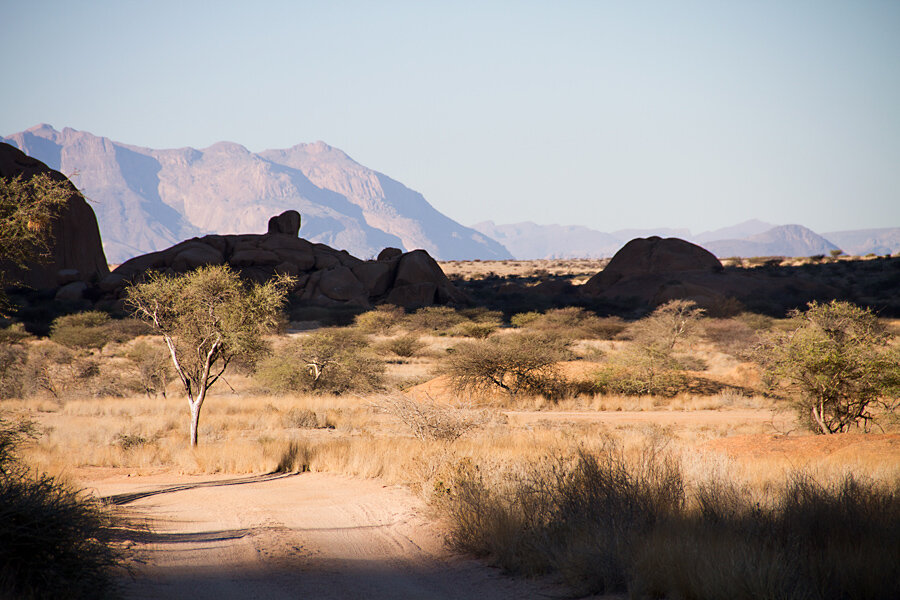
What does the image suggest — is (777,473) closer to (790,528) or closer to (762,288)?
(790,528)

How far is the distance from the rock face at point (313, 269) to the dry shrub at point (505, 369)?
1104 inches

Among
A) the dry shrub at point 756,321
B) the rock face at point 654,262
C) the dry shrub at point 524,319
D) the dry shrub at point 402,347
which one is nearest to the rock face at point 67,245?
the dry shrub at point 402,347

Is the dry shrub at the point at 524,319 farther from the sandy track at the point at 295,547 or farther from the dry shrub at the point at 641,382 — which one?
the sandy track at the point at 295,547

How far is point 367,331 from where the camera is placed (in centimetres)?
3978

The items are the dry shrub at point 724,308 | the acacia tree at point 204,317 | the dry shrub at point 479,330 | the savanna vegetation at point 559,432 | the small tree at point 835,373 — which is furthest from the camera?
the dry shrub at point 724,308

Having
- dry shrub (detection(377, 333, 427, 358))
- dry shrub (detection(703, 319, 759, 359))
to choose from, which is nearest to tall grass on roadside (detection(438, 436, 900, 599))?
dry shrub (detection(703, 319, 759, 359))

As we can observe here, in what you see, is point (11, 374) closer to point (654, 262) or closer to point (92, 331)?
point (92, 331)

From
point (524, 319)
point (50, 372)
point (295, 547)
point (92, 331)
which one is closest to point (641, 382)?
point (295, 547)

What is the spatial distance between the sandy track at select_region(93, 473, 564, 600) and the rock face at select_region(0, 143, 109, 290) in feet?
162

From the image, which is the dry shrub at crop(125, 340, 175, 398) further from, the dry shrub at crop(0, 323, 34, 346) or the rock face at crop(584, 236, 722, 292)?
the rock face at crop(584, 236, 722, 292)

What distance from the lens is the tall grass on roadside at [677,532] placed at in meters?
4.41

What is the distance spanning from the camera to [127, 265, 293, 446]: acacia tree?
13391 mm

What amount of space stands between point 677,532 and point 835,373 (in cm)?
971

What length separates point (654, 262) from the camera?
5697cm
